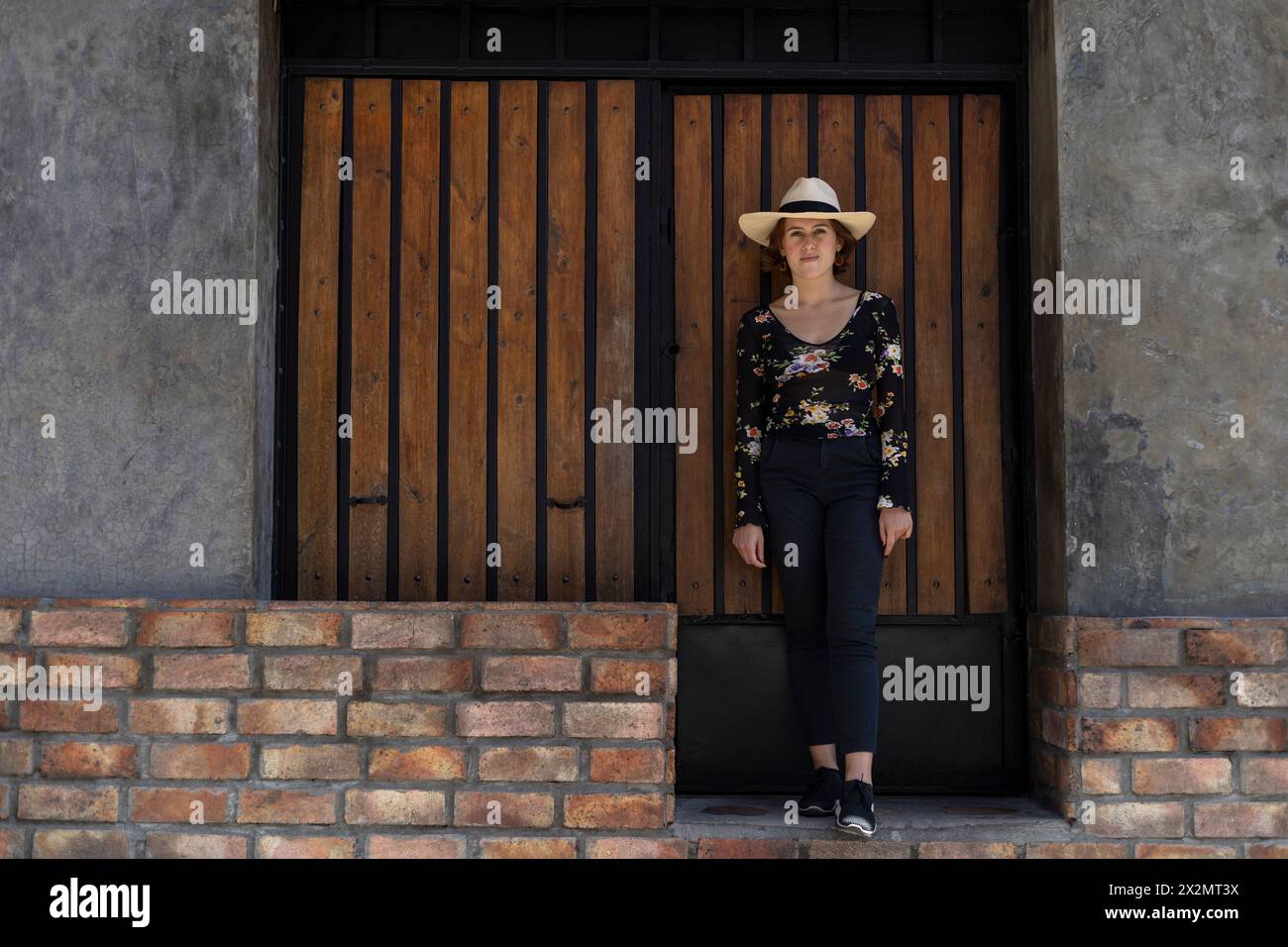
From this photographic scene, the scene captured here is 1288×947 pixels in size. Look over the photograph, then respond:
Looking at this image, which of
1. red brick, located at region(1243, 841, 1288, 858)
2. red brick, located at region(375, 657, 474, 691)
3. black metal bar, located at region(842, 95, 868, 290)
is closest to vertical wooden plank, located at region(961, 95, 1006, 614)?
black metal bar, located at region(842, 95, 868, 290)

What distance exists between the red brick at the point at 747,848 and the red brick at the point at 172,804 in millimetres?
1301

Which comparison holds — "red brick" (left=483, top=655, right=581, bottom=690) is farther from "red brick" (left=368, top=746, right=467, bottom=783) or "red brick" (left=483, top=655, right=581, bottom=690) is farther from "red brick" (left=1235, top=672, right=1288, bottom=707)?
"red brick" (left=1235, top=672, right=1288, bottom=707)

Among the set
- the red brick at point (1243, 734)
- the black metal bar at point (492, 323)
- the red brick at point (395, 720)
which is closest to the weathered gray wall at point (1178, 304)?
the red brick at point (1243, 734)

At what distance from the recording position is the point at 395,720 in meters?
3.36

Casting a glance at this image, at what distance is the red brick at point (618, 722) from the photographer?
3357 millimetres

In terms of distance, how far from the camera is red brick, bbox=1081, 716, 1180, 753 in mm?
3400

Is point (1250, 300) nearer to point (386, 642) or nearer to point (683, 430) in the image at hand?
point (683, 430)

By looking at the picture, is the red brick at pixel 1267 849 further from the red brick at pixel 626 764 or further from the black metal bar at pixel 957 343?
the red brick at pixel 626 764

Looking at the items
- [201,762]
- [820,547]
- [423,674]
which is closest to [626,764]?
[423,674]

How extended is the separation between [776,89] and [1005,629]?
1844 mm

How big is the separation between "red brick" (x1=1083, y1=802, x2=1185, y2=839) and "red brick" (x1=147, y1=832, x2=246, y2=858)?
7.58 feet

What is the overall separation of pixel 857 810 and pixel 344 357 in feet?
6.66

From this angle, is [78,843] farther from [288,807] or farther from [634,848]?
[634,848]

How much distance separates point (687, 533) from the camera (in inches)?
153
